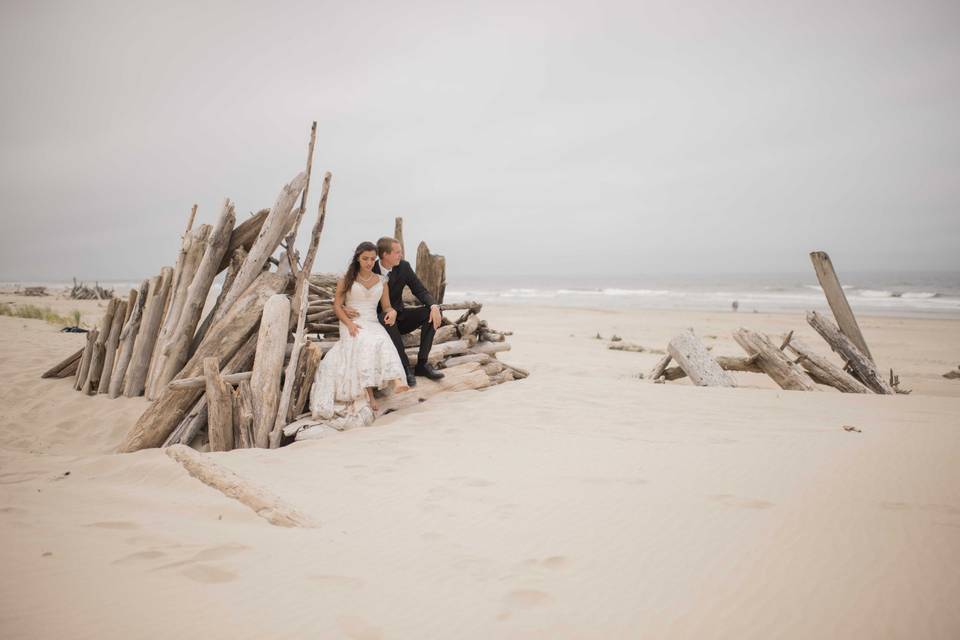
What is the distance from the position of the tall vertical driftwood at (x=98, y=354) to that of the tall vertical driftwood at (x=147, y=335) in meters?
0.50

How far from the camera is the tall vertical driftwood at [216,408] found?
14.8 ft

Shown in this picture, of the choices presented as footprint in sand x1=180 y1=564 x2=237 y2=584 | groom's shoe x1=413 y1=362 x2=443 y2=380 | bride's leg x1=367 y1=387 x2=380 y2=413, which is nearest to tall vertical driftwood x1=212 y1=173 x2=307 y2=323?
bride's leg x1=367 y1=387 x2=380 y2=413

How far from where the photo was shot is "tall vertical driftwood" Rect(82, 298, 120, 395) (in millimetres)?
6305

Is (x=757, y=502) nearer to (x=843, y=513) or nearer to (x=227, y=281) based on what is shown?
(x=843, y=513)

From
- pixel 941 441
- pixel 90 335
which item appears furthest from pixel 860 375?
pixel 90 335

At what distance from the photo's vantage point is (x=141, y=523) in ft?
8.18

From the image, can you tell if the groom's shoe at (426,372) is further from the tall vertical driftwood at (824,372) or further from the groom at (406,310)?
the tall vertical driftwood at (824,372)

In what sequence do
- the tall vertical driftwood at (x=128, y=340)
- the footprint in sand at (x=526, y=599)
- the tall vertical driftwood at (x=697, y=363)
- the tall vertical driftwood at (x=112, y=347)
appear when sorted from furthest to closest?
the tall vertical driftwood at (x=697, y=363) < the tall vertical driftwood at (x=112, y=347) < the tall vertical driftwood at (x=128, y=340) < the footprint in sand at (x=526, y=599)

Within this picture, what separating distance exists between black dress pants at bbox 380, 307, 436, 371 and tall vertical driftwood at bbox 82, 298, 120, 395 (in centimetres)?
356

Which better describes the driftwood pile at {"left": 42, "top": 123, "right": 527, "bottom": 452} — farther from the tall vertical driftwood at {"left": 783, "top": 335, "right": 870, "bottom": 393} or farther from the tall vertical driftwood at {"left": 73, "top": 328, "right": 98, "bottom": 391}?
the tall vertical driftwood at {"left": 783, "top": 335, "right": 870, "bottom": 393}

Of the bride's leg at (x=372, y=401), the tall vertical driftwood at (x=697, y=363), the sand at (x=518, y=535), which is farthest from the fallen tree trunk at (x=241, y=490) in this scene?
the tall vertical driftwood at (x=697, y=363)

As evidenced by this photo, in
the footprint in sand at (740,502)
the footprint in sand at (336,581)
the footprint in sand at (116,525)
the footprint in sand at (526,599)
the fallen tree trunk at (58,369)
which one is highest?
the fallen tree trunk at (58,369)

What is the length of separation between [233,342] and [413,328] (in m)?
2.08

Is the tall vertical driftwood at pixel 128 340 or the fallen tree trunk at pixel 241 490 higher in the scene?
the tall vertical driftwood at pixel 128 340
